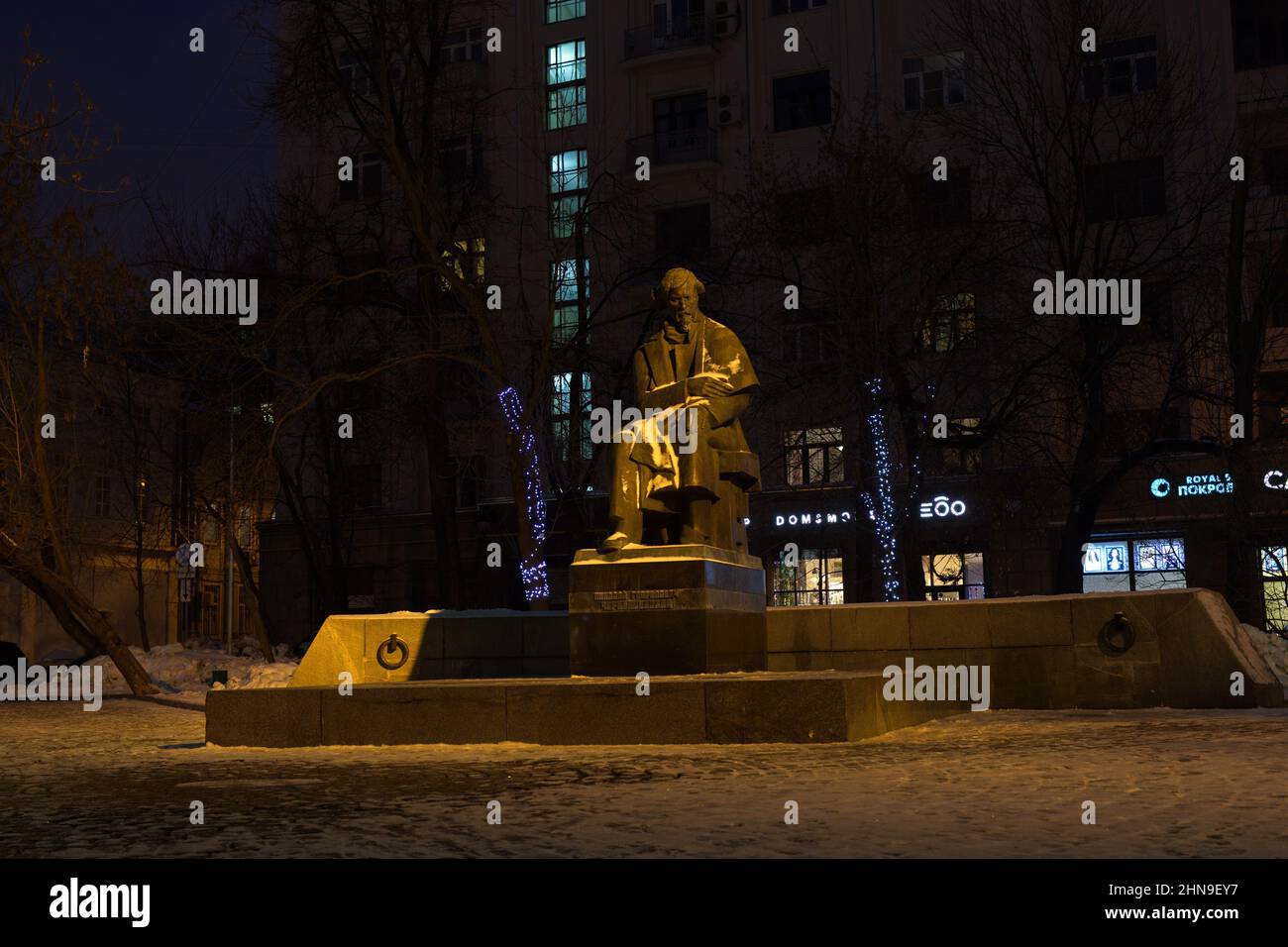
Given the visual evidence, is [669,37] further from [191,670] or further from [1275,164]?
[191,670]

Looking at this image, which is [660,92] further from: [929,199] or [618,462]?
[618,462]

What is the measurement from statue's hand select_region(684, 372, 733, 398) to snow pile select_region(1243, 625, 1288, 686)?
6.20 m

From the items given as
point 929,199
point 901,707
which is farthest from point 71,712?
point 929,199

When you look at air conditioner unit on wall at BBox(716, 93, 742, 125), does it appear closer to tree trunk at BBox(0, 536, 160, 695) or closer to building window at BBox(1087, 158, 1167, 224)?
building window at BBox(1087, 158, 1167, 224)

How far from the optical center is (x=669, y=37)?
3884 centimetres

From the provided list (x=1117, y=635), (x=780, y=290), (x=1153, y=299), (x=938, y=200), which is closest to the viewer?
(x=1117, y=635)

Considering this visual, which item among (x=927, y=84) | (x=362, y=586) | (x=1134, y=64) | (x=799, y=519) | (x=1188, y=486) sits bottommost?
(x=362, y=586)

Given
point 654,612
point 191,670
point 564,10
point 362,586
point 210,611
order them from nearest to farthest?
point 654,612 < point 191,670 < point 564,10 < point 362,586 < point 210,611

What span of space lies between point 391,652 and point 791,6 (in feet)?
89.2

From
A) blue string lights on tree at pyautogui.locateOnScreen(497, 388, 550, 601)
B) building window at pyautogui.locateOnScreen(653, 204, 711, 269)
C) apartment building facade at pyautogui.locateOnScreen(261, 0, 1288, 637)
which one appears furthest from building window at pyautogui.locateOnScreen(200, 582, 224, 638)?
blue string lights on tree at pyautogui.locateOnScreen(497, 388, 550, 601)

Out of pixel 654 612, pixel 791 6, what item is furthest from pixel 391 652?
pixel 791 6

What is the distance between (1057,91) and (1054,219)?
11.7 m

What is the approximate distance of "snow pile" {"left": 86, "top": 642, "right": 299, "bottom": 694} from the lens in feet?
72.8
